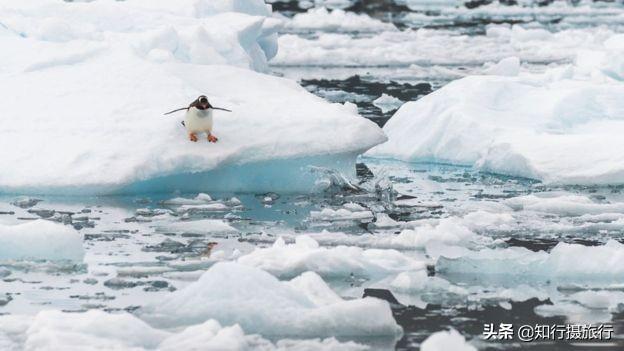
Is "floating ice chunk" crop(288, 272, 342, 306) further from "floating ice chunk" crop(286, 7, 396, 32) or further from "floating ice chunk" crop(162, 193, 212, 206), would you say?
"floating ice chunk" crop(286, 7, 396, 32)

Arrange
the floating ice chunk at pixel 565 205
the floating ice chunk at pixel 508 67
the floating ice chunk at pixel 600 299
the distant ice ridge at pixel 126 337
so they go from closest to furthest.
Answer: the distant ice ridge at pixel 126 337, the floating ice chunk at pixel 600 299, the floating ice chunk at pixel 565 205, the floating ice chunk at pixel 508 67

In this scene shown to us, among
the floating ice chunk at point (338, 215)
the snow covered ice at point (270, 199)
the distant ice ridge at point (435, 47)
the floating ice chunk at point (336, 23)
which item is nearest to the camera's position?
the snow covered ice at point (270, 199)

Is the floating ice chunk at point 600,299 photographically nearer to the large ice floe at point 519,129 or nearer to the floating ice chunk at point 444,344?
the floating ice chunk at point 444,344

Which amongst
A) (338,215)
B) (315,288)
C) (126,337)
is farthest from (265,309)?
(338,215)

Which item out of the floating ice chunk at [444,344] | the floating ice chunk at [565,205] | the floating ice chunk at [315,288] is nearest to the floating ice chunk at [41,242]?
the floating ice chunk at [315,288]

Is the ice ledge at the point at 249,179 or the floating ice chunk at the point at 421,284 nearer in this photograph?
the floating ice chunk at the point at 421,284

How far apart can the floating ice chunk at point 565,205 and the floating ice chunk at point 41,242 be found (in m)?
3.47

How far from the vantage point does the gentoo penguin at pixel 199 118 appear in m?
9.67

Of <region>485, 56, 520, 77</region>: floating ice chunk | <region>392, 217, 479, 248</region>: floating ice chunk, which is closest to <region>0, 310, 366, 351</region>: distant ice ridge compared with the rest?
Answer: <region>392, 217, 479, 248</region>: floating ice chunk

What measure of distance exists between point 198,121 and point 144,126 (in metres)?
0.55

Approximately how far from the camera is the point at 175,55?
12812 millimetres

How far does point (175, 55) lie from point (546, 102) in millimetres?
3639

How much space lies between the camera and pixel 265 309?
6203 millimetres

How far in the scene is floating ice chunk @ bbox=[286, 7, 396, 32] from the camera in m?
28.0
